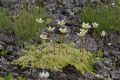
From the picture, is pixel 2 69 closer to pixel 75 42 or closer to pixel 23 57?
pixel 23 57

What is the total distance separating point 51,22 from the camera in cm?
695

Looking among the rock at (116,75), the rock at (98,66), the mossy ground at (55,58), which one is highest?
the mossy ground at (55,58)

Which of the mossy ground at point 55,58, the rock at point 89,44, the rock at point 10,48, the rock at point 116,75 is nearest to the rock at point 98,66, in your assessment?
the mossy ground at point 55,58

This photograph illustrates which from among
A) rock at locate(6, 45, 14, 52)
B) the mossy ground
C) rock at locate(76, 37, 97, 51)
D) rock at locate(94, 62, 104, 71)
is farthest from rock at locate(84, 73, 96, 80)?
rock at locate(6, 45, 14, 52)

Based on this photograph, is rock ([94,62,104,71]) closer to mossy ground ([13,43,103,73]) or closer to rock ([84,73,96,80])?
mossy ground ([13,43,103,73])

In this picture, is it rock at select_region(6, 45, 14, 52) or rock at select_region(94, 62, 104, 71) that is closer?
rock at select_region(94, 62, 104, 71)

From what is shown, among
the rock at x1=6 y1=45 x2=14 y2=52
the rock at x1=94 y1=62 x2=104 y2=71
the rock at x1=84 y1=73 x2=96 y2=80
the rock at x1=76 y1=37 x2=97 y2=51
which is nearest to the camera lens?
the rock at x1=84 y1=73 x2=96 y2=80

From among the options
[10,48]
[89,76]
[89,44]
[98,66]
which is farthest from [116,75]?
[10,48]

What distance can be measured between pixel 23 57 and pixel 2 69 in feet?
1.26

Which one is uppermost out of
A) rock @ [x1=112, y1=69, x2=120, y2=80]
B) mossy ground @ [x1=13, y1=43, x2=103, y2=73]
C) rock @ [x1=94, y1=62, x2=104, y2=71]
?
mossy ground @ [x1=13, y1=43, x2=103, y2=73]

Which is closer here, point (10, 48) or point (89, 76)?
point (89, 76)

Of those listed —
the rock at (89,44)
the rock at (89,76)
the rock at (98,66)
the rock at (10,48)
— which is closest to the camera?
the rock at (89,76)

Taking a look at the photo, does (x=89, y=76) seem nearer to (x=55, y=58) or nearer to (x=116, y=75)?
(x=116, y=75)

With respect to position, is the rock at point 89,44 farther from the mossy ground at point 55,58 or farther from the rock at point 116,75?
the rock at point 116,75
